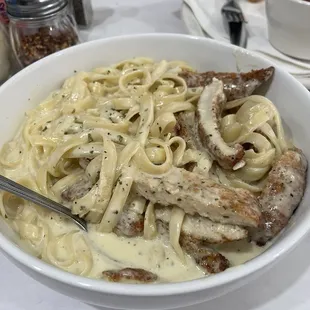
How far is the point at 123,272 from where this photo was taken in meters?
1.27

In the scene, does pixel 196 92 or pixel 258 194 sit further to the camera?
pixel 196 92

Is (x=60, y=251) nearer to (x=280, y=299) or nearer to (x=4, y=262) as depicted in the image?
(x=4, y=262)

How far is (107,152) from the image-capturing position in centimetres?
148

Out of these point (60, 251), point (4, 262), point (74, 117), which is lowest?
point (4, 262)

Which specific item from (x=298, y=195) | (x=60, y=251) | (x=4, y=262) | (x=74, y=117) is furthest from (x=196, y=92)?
(x=4, y=262)

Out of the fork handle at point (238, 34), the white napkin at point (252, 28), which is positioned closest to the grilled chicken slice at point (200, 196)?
the white napkin at point (252, 28)

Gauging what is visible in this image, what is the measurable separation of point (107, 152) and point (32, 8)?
0.86 meters

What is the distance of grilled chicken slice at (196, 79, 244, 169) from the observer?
148 cm

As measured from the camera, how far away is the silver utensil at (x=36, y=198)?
4.52 feet

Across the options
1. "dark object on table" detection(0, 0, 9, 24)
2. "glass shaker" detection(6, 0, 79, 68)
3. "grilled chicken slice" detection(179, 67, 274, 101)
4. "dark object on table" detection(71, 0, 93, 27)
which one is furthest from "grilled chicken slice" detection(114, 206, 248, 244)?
"dark object on table" detection(71, 0, 93, 27)

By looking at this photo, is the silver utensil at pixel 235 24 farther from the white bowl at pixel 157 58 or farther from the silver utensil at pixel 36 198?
the silver utensil at pixel 36 198

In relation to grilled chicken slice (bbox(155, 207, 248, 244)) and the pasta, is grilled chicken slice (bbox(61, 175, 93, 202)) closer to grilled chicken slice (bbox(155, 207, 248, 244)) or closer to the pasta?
the pasta

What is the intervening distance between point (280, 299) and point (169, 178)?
1.52ft

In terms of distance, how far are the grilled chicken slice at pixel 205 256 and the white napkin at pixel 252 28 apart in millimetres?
933
